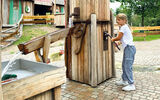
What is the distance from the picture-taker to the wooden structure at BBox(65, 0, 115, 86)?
4.22 metres

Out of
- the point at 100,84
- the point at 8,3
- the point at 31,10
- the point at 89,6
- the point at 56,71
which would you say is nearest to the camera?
the point at 56,71

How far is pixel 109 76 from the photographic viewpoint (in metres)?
4.91

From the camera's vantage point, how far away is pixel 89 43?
430 centimetres

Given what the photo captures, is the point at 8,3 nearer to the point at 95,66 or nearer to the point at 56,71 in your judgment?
the point at 95,66

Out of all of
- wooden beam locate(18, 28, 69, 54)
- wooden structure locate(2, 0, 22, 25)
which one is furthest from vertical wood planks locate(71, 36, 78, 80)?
wooden structure locate(2, 0, 22, 25)

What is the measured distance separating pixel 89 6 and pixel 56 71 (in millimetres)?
2430

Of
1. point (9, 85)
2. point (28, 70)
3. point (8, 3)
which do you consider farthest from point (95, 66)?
point (8, 3)

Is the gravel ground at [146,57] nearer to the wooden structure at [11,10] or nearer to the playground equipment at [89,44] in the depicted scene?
the playground equipment at [89,44]

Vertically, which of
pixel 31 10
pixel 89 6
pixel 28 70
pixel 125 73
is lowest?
pixel 125 73

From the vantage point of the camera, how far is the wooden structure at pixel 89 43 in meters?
4.22

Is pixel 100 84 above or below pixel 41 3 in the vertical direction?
below

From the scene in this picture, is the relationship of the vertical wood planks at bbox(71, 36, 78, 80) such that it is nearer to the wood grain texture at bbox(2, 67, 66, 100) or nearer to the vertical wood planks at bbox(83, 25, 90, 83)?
the vertical wood planks at bbox(83, 25, 90, 83)

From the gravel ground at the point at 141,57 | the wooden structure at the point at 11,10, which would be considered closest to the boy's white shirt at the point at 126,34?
the gravel ground at the point at 141,57

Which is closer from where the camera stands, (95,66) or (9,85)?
(9,85)
